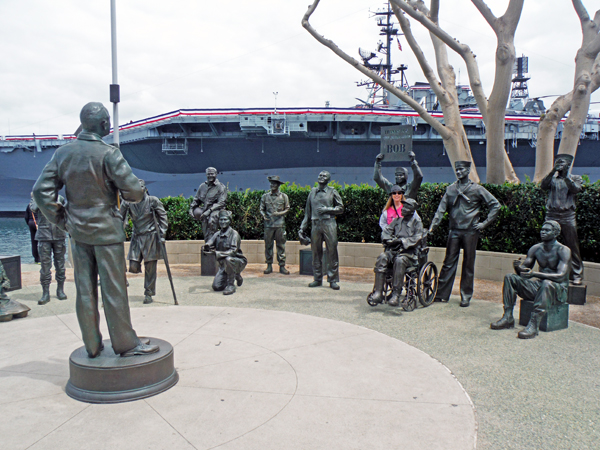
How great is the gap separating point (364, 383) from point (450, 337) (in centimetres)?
207

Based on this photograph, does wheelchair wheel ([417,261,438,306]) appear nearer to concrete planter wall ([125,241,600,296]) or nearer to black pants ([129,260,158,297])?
concrete planter wall ([125,241,600,296])

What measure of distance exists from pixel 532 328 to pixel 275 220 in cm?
632

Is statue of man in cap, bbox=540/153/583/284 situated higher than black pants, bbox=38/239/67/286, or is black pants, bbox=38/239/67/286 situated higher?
statue of man in cap, bbox=540/153/583/284

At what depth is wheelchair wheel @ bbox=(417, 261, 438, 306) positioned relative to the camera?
22.5 ft

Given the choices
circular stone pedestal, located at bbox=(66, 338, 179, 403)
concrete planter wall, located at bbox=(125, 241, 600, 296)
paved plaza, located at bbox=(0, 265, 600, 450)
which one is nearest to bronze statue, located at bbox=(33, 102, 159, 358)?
circular stone pedestal, located at bbox=(66, 338, 179, 403)

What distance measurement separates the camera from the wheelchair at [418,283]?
6.67 metres

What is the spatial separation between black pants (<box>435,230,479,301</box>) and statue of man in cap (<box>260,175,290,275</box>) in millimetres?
4218

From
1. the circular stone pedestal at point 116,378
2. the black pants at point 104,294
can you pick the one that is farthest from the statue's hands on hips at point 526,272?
the black pants at point 104,294

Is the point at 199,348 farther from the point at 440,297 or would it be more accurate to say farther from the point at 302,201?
the point at 302,201

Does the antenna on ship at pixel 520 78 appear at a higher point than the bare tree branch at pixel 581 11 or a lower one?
higher

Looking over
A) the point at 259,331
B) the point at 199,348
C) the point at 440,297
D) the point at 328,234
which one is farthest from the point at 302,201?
the point at 199,348

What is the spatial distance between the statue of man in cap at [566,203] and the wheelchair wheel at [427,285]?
99.0 inches

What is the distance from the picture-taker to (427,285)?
7043mm

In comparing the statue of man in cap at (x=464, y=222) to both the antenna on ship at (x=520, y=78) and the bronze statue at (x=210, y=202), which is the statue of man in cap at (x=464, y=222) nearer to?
the bronze statue at (x=210, y=202)
